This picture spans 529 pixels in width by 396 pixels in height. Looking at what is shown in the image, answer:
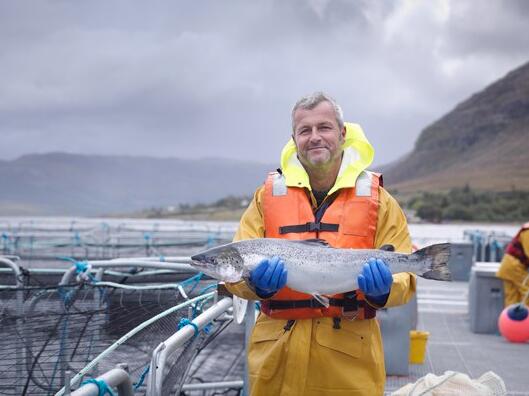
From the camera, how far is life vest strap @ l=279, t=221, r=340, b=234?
3.54m

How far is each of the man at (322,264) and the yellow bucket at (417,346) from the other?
4.21m

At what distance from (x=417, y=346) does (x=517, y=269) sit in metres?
2.52

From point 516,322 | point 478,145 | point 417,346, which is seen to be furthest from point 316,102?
point 478,145

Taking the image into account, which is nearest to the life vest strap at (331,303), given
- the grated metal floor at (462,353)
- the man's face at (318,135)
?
the man's face at (318,135)

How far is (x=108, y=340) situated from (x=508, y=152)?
133 meters

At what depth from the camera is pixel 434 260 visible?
3.36 m

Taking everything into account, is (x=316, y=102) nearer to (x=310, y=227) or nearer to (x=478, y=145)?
(x=310, y=227)

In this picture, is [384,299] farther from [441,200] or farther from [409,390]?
[441,200]

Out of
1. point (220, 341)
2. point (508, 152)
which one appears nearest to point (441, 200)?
point (508, 152)

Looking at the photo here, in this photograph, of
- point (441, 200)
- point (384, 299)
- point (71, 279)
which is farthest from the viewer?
point (441, 200)

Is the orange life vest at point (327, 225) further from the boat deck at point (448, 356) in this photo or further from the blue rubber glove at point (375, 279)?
the boat deck at point (448, 356)

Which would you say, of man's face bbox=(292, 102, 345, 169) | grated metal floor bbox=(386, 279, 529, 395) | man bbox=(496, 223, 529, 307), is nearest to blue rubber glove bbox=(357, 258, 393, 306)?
man's face bbox=(292, 102, 345, 169)

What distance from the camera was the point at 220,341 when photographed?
8.76m

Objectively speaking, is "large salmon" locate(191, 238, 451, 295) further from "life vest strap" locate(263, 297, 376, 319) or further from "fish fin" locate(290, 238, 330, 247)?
"life vest strap" locate(263, 297, 376, 319)
